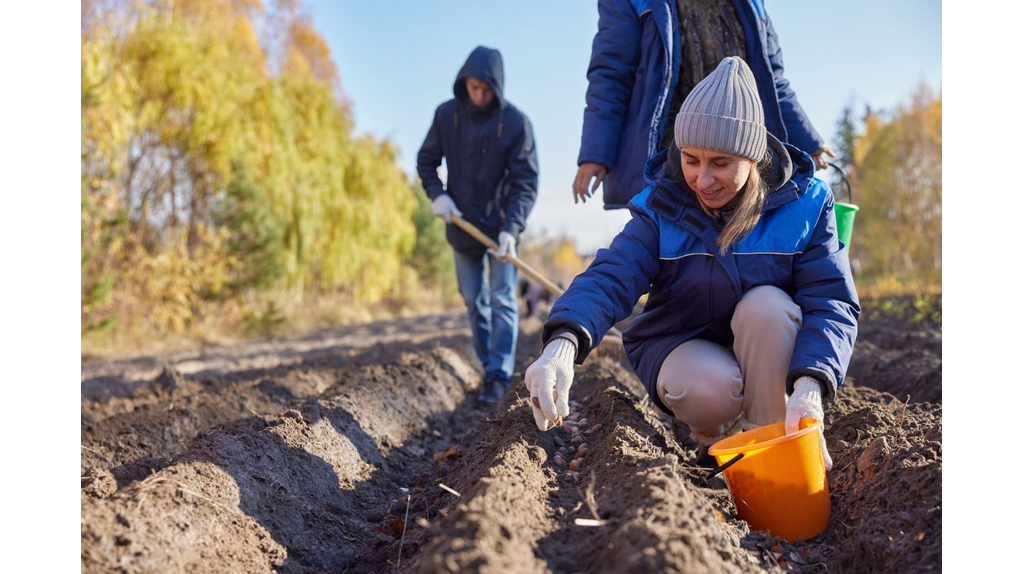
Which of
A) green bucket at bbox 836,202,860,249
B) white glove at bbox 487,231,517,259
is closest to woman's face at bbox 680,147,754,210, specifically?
green bucket at bbox 836,202,860,249

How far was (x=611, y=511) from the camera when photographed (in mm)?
1881

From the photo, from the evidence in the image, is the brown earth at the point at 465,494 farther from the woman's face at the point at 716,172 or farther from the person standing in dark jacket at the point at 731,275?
the woman's face at the point at 716,172

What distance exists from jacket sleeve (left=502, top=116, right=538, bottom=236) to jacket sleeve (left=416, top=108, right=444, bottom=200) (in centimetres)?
50

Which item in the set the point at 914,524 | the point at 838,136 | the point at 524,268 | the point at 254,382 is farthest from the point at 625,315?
the point at 838,136

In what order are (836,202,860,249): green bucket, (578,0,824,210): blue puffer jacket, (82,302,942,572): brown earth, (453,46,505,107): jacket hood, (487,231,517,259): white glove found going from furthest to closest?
(453,46,505,107): jacket hood < (487,231,517,259): white glove < (836,202,860,249): green bucket < (578,0,824,210): blue puffer jacket < (82,302,942,572): brown earth

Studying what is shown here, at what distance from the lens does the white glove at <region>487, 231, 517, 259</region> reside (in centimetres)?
464

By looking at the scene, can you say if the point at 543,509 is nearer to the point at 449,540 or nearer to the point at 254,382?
the point at 449,540

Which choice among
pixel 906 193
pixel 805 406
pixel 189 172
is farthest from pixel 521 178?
pixel 906 193

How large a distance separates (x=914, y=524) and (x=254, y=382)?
14.4 ft

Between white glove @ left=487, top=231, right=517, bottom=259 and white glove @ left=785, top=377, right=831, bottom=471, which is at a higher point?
white glove @ left=487, top=231, right=517, bottom=259

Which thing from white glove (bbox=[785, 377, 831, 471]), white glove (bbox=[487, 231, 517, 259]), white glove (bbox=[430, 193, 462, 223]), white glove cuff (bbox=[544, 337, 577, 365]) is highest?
white glove (bbox=[430, 193, 462, 223])

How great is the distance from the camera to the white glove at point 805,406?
2.18 meters

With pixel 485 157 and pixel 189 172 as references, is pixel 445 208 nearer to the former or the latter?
pixel 485 157

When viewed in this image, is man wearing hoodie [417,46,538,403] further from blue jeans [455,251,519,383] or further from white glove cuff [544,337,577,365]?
white glove cuff [544,337,577,365]
